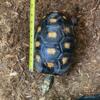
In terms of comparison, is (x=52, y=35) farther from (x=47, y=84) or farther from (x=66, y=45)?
(x=47, y=84)

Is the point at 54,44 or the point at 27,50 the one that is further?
the point at 27,50

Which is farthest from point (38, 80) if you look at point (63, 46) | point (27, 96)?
point (63, 46)

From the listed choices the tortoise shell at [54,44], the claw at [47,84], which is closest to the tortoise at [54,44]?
the tortoise shell at [54,44]

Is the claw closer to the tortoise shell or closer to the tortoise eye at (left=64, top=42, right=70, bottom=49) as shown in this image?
the tortoise shell

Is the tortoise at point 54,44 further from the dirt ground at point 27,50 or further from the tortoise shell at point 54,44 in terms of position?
the dirt ground at point 27,50

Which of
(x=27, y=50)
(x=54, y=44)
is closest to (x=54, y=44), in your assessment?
(x=54, y=44)

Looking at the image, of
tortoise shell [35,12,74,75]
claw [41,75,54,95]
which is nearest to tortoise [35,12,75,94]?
tortoise shell [35,12,74,75]

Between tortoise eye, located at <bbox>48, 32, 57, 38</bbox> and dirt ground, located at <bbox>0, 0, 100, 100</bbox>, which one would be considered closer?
tortoise eye, located at <bbox>48, 32, 57, 38</bbox>
